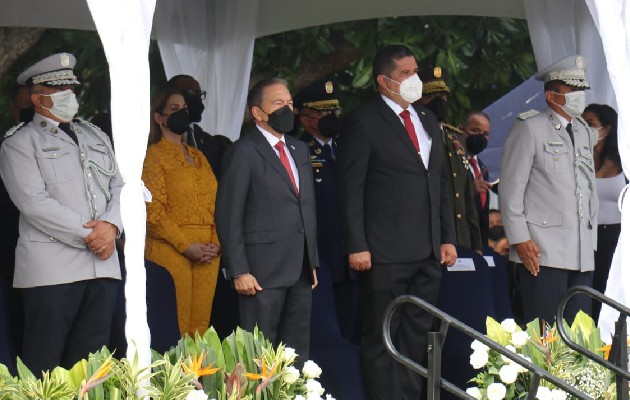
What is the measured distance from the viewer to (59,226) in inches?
257

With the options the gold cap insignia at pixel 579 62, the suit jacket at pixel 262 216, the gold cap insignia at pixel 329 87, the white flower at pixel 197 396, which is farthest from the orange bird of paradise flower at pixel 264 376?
the gold cap insignia at pixel 579 62

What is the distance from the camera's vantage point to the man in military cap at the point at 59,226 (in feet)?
21.3

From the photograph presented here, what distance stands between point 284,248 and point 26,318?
122cm

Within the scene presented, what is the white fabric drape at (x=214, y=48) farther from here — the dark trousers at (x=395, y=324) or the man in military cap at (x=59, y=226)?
the man in military cap at (x=59, y=226)

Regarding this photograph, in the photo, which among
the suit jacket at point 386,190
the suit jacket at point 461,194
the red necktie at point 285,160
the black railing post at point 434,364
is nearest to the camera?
the black railing post at point 434,364

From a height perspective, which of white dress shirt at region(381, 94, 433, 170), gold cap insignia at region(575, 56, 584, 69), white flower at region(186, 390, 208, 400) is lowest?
white flower at region(186, 390, 208, 400)

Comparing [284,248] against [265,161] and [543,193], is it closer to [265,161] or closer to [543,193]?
[265,161]

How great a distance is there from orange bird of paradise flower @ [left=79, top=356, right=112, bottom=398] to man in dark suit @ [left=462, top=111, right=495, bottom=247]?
4.10 meters

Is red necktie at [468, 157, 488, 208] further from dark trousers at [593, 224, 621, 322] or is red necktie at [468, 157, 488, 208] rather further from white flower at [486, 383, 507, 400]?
white flower at [486, 383, 507, 400]

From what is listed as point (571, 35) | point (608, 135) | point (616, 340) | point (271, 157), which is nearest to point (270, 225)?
point (271, 157)

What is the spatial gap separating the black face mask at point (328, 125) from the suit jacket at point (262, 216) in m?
1.12

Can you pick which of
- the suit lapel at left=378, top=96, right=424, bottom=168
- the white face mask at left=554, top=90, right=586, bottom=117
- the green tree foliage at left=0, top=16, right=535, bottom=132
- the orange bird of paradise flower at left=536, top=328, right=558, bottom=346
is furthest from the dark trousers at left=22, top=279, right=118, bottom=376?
the green tree foliage at left=0, top=16, right=535, bottom=132

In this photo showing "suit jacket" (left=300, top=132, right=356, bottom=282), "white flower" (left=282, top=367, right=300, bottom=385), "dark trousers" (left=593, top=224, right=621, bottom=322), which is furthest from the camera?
"dark trousers" (left=593, top=224, right=621, bottom=322)

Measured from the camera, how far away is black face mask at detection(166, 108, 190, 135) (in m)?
7.39
